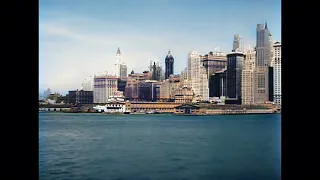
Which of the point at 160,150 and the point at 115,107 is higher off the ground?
the point at 115,107

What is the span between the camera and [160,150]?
52.0 ft

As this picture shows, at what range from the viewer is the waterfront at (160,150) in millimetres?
11367

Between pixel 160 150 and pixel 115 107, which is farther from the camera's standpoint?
pixel 115 107

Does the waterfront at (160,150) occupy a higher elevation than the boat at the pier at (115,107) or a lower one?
lower

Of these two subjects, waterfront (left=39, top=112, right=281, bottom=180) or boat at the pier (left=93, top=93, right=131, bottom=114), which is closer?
waterfront (left=39, top=112, right=281, bottom=180)

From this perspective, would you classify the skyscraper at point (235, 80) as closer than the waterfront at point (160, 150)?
No

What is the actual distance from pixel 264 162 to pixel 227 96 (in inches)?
514

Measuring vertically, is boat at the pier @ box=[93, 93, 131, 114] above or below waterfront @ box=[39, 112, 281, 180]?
above

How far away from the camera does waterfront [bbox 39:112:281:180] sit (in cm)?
1137

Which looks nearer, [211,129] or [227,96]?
[211,129]
